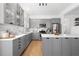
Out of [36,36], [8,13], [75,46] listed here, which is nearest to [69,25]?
[36,36]

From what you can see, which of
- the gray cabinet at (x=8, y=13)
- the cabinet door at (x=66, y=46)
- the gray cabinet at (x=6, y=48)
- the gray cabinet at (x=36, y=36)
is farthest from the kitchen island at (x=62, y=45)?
the gray cabinet at (x=36, y=36)

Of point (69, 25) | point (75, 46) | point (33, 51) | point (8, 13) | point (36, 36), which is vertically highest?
point (8, 13)

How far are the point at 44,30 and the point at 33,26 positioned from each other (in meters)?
1.16

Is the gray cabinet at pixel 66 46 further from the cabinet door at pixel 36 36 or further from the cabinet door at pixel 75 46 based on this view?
the cabinet door at pixel 36 36

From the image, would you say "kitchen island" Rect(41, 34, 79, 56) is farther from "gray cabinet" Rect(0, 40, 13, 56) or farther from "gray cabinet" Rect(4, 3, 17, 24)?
"gray cabinet" Rect(4, 3, 17, 24)

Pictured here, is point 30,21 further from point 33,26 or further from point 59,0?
point 59,0

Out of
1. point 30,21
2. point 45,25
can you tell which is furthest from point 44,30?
point 30,21

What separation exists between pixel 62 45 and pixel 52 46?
35cm

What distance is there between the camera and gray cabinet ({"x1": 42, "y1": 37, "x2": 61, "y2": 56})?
3986 mm

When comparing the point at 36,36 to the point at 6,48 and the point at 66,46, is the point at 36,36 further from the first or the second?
the point at 6,48

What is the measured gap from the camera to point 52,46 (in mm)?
4008

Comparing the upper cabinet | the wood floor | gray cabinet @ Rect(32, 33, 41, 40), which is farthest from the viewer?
gray cabinet @ Rect(32, 33, 41, 40)

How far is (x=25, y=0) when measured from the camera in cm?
169

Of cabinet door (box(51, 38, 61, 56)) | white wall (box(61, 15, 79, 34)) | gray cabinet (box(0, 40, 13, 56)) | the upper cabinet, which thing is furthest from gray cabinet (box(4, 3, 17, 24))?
white wall (box(61, 15, 79, 34))
